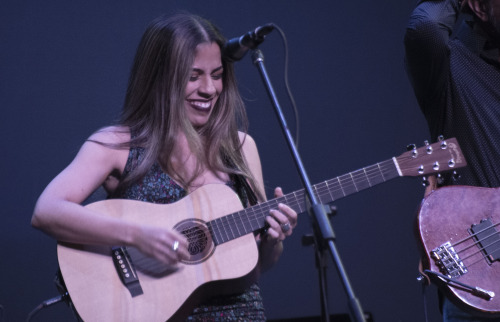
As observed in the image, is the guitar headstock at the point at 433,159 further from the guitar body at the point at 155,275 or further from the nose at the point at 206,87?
the nose at the point at 206,87

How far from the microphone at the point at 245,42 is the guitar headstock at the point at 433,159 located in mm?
827

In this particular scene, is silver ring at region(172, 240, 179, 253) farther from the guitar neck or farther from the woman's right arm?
the guitar neck

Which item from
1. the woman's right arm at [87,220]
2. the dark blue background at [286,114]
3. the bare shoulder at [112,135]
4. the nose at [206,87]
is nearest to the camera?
the woman's right arm at [87,220]

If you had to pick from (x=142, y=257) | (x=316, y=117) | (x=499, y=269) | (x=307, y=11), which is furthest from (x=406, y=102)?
(x=142, y=257)

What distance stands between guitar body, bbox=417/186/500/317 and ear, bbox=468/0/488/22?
75 centimetres

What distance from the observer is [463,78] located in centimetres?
233

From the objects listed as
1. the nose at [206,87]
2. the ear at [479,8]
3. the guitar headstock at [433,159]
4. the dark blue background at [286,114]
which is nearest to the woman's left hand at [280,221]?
the guitar headstock at [433,159]

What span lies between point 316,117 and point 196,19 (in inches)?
60.1

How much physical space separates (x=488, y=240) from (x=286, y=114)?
77.1 inches

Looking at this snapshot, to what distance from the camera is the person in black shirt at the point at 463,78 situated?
2.22 m

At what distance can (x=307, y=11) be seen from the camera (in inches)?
153

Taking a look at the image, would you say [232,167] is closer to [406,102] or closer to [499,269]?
[499,269]

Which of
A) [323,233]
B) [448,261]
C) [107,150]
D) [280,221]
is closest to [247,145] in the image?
[280,221]

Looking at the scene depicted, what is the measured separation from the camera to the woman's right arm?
2.03m
